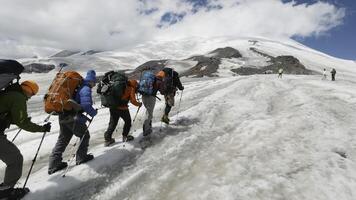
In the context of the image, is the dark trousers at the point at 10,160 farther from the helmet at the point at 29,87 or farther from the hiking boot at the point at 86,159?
the hiking boot at the point at 86,159

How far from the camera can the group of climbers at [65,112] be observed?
6.68m

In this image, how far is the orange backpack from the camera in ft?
26.9

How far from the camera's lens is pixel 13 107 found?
6.57 metres

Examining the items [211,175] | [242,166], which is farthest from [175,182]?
[242,166]

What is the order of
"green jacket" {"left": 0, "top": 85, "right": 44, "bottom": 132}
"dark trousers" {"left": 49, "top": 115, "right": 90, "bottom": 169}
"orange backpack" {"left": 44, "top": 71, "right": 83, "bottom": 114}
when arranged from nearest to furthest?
"green jacket" {"left": 0, "top": 85, "right": 44, "bottom": 132} → "orange backpack" {"left": 44, "top": 71, "right": 83, "bottom": 114} → "dark trousers" {"left": 49, "top": 115, "right": 90, "bottom": 169}

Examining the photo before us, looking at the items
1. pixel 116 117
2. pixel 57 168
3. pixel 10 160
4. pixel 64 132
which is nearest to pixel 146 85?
pixel 116 117

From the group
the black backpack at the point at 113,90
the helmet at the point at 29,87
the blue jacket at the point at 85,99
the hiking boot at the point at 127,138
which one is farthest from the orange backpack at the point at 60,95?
the hiking boot at the point at 127,138

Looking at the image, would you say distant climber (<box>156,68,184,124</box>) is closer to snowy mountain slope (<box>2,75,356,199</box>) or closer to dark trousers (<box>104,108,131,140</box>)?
snowy mountain slope (<box>2,75,356,199</box>)

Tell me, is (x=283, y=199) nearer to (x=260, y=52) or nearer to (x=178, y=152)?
(x=178, y=152)

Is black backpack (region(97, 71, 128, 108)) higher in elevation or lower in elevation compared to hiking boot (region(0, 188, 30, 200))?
higher

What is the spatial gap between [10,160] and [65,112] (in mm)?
1856

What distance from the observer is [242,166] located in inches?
338

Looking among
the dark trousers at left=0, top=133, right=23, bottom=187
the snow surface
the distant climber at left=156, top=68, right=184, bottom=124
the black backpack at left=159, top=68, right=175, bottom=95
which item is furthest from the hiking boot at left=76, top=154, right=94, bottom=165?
the black backpack at left=159, top=68, right=175, bottom=95

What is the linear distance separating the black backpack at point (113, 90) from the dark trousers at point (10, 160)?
352 cm
